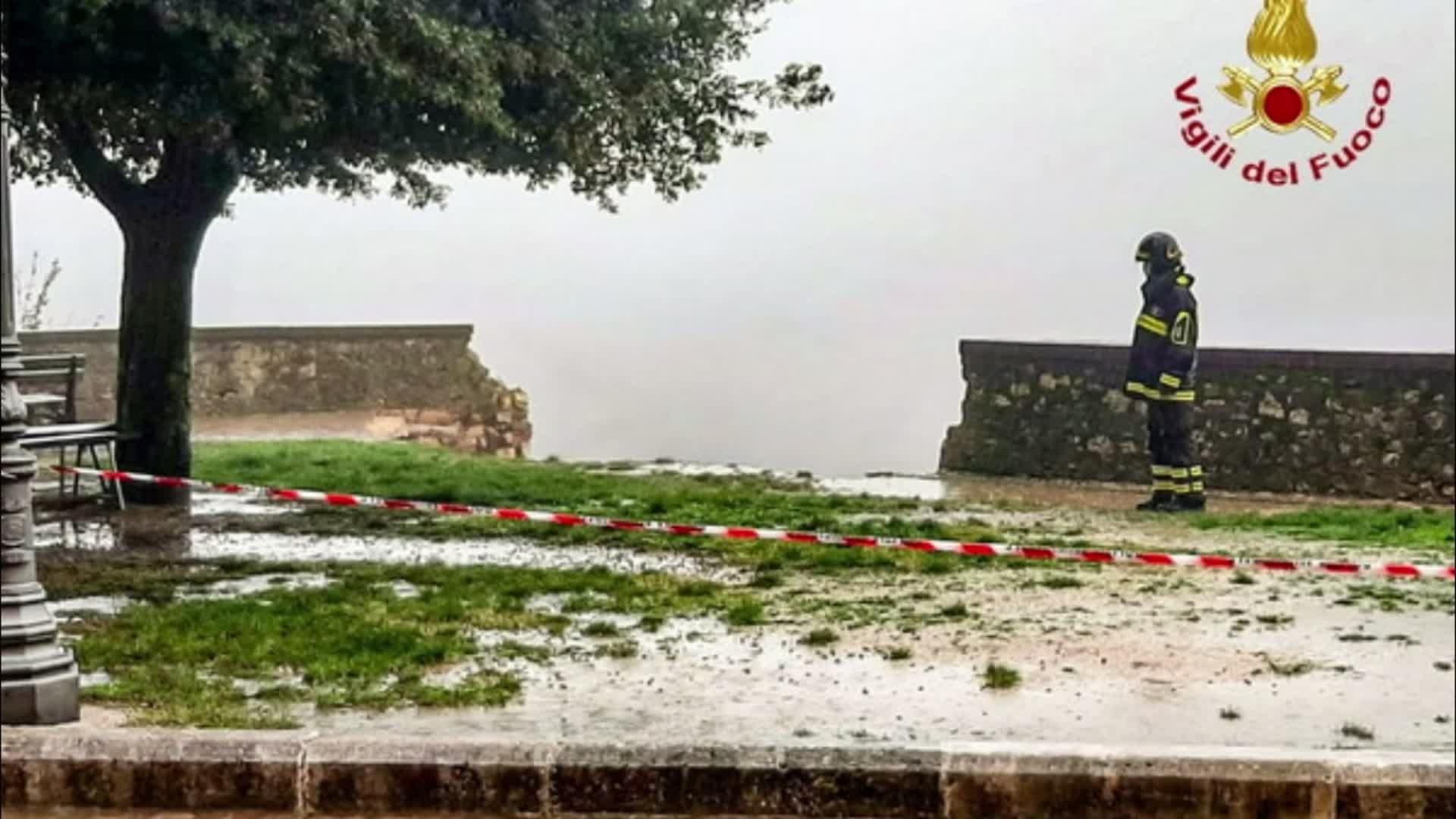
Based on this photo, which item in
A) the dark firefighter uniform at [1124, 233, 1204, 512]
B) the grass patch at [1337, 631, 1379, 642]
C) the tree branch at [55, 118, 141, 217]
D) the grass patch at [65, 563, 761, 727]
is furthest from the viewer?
the tree branch at [55, 118, 141, 217]

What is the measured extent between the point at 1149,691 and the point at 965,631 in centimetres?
104

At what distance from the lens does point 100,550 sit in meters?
7.83

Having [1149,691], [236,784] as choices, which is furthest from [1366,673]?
[236,784]

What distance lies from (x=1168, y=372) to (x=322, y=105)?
4.21 meters

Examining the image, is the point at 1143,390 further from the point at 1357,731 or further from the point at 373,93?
the point at 1357,731

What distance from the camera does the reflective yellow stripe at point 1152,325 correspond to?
8.81 m

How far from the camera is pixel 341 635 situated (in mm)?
5715

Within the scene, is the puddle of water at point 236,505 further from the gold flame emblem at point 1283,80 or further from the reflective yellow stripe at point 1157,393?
the gold flame emblem at point 1283,80

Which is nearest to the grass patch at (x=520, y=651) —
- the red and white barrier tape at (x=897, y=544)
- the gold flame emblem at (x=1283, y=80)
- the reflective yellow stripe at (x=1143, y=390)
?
the red and white barrier tape at (x=897, y=544)

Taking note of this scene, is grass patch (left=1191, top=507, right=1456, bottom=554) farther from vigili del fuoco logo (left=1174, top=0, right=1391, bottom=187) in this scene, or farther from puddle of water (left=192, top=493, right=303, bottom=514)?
puddle of water (left=192, top=493, right=303, bottom=514)

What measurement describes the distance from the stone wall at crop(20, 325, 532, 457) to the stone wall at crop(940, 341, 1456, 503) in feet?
13.5

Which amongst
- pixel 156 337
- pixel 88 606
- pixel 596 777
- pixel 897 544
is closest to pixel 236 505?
pixel 156 337

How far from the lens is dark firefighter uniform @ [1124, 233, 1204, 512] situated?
840 cm

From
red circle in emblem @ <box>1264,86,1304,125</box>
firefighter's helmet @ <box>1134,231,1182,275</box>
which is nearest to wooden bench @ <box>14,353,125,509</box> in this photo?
firefighter's helmet @ <box>1134,231,1182,275</box>
